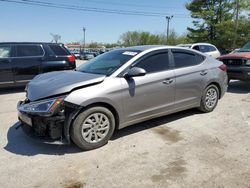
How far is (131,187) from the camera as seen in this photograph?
2.73 meters

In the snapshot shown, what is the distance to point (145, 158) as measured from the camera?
3391 mm

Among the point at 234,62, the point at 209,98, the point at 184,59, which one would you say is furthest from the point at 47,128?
the point at 234,62

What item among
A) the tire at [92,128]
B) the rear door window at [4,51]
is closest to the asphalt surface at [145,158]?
the tire at [92,128]

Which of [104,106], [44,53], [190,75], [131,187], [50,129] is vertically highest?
[44,53]

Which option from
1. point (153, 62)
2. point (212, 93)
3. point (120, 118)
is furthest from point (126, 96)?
point (212, 93)

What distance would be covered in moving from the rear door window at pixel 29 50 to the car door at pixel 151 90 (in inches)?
199

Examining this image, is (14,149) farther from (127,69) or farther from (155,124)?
(155,124)

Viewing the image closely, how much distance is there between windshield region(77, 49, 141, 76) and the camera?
411 centimetres

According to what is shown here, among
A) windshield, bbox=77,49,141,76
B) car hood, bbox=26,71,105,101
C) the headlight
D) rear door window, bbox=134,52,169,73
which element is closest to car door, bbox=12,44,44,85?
windshield, bbox=77,49,141,76

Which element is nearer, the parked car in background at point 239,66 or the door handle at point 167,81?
the door handle at point 167,81

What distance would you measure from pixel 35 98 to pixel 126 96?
1.40 metres

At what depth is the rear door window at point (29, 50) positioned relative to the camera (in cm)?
781

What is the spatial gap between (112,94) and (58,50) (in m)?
5.38

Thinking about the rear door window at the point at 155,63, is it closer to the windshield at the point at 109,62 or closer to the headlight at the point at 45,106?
the windshield at the point at 109,62
